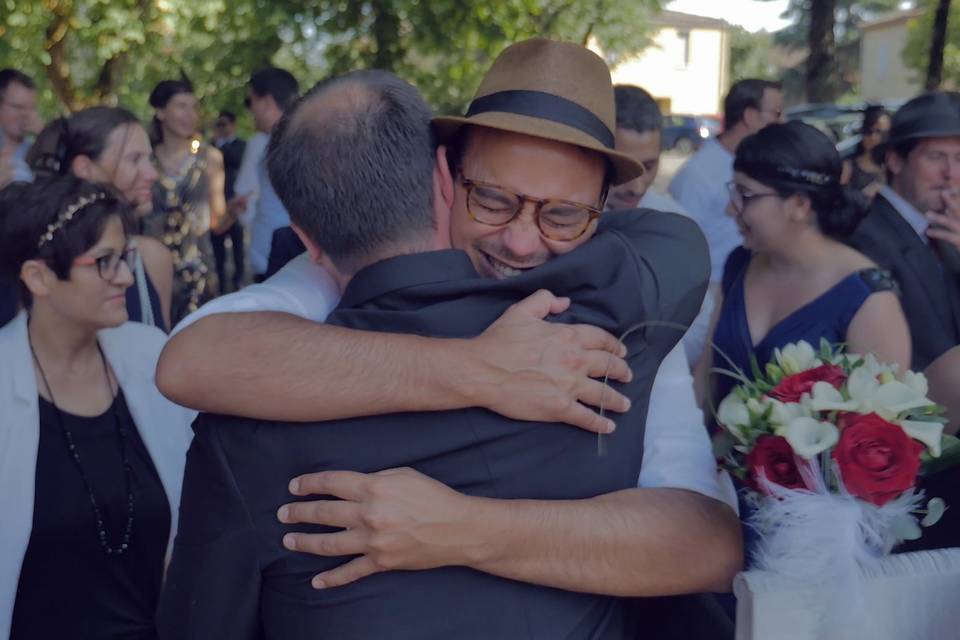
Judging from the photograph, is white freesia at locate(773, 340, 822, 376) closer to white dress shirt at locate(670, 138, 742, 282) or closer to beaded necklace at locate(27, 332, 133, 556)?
beaded necklace at locate(27, 332, 133, 556)

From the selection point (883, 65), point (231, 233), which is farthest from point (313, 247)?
point (883, 65)

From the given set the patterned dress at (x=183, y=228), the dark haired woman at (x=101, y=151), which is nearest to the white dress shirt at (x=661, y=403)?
Result: the dark haired woman at (x=101, y=151)

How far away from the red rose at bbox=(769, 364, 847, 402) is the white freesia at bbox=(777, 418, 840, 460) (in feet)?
0.33

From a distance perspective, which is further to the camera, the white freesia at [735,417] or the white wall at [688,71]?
the white wall at [688,71]

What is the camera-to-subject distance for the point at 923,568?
1.78 metres

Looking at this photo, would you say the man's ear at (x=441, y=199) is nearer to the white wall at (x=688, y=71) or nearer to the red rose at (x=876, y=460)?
the red rose at (x=876, y=460)

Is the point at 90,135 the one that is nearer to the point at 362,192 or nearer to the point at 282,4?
the point at 362,192

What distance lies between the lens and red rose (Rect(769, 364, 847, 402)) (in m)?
1.95

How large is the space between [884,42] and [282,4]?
59.4m

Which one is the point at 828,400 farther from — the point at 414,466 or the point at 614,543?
the point at 414,466

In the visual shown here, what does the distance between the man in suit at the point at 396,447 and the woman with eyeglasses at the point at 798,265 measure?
1.83 metres

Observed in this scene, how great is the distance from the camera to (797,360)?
2139 millimetres

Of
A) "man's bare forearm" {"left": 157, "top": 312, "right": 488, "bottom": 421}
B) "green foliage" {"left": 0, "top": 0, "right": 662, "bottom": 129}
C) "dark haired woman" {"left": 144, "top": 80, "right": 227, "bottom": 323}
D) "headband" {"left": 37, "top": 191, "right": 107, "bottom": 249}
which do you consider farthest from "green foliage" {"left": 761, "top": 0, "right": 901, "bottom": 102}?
"man's bare forearm" {"left": 157, "top": 312, "right": 488, "bottom": 421}

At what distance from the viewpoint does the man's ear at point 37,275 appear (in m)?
3.08
